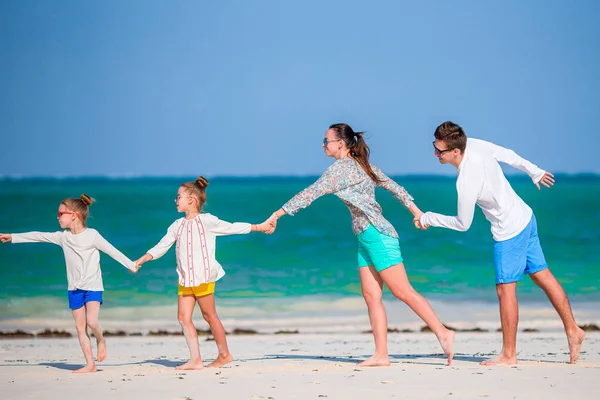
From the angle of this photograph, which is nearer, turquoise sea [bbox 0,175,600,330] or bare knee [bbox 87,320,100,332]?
bare knee [bbox 87,320,100,332]

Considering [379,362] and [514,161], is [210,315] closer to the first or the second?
[379,362]

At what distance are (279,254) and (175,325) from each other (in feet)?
31.7

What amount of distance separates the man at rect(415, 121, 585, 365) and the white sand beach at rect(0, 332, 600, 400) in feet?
1.14

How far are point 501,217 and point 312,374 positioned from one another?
4.81ft

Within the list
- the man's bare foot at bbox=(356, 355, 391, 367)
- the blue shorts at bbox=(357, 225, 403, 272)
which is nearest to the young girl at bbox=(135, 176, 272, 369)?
the blue shorts at bbox=(357, 225, 403, 272)

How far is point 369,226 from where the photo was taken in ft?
18.7

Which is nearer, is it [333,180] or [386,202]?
[333,180]

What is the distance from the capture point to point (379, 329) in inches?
231

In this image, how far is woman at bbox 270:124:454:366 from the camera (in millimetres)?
5707

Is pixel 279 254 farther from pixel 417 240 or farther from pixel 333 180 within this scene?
pixel 333 180

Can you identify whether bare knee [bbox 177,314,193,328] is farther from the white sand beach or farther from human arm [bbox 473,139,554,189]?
human arm [bbox 473,139,554,189]

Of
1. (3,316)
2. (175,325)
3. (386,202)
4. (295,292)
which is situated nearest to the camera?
(175,325)

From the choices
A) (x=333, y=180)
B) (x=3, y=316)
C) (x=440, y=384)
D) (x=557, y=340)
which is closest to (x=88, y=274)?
(x=333, y=180)

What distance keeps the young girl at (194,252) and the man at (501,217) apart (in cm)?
121
